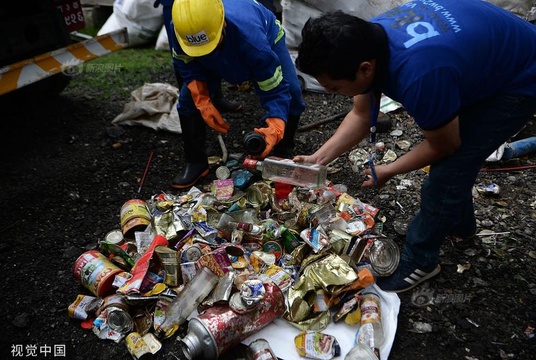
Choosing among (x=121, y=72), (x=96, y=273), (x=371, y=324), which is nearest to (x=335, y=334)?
(x=371, y=324)

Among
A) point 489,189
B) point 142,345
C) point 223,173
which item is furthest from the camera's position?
point 223,173

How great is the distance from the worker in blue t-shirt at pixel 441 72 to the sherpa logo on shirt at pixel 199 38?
0.94 meters

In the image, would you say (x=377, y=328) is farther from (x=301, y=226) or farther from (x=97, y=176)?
(x=97, y=176)

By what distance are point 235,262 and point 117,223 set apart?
99cm

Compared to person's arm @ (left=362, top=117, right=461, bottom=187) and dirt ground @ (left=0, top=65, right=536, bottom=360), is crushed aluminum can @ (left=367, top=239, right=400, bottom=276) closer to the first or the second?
dirt ground @ (left=0, top=65, right=536, bottom=360)

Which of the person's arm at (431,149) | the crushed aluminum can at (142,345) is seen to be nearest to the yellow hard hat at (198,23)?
the person's arm at (431,149)

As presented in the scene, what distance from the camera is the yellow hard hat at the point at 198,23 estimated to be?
242cm

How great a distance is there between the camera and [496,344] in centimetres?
204

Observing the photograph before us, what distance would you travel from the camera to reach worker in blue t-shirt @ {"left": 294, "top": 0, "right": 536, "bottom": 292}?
157cm

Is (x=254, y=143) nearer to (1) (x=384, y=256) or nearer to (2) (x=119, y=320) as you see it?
(1) (x=384, y=256)

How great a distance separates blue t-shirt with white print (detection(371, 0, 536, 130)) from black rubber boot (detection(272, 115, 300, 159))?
158cm

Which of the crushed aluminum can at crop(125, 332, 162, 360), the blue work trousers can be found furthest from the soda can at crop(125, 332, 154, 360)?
the blue work trousers

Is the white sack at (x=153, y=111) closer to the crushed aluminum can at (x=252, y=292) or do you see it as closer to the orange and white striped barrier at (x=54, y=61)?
the orange and white striped barrier at (x=54, y=61)

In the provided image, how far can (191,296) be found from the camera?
216 centimetres
